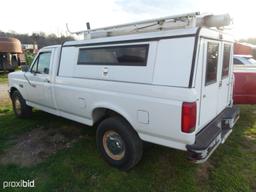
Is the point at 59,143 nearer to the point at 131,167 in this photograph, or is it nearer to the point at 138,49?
the point at 131,167

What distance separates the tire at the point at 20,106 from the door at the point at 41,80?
58 cm

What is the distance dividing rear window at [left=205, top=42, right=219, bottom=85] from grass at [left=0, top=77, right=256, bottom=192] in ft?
4.85

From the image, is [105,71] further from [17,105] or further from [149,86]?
[17,105]

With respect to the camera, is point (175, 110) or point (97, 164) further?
point (97, 164)

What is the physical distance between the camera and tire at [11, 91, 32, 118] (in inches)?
231

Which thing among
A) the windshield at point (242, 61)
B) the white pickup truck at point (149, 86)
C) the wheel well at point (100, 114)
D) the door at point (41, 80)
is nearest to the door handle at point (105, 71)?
the white pickup truck at point (149, 86)

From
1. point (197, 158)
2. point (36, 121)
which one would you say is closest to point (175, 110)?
point (197, 158)

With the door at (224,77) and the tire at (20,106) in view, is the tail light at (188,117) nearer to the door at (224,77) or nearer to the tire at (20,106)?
the door at (224,77)

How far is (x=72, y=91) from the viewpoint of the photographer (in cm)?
405

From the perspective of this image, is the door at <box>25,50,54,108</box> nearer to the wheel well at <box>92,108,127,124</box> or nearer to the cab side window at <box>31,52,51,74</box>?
the cab side window at <box>31,52,51,74</box>

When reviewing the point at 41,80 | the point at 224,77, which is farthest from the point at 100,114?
the point at 224,77

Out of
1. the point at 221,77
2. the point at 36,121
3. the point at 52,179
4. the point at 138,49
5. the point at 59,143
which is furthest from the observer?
the point at 36,121

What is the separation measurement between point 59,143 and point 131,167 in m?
1.86

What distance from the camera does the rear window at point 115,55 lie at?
3.07m
